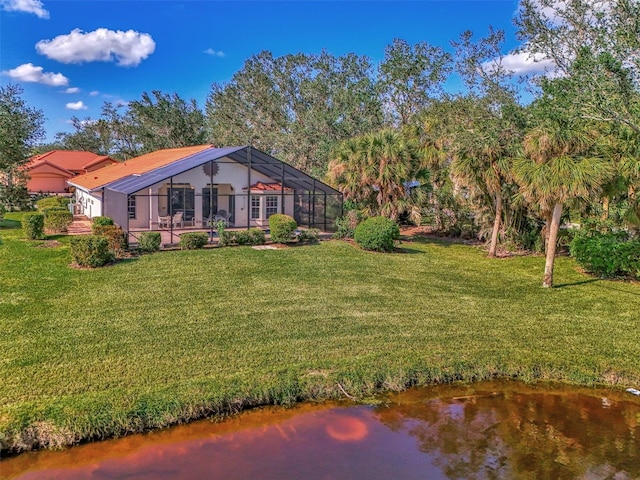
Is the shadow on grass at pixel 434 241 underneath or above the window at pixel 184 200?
underneath

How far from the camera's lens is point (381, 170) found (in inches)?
798

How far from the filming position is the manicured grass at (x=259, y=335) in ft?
23.8

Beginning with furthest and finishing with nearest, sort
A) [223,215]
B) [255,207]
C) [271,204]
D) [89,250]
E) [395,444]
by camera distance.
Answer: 1. [271,204]
2. [255,207]
3. [223,215]
4. [89,250]
5. [395,444]

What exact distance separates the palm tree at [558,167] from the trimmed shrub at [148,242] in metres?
11.4

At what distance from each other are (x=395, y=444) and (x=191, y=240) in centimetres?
1219

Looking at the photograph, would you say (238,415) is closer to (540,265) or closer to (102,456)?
(102,456)

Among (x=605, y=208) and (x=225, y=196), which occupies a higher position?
(x=225, y=196)

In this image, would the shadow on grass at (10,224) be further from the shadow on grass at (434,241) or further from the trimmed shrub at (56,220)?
the shadow on grass at (434,241)

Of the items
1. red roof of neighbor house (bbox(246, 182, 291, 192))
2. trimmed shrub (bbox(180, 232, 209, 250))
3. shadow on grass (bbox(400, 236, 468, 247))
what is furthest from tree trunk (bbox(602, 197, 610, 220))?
trimmed shrub (bbox(180, 232, 209, 250))

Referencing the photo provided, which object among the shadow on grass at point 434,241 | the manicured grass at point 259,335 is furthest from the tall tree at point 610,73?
the shadow on grass at point 434,241

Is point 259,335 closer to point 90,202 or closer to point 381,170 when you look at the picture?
point 381,170

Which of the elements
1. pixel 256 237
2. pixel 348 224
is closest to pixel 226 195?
pixel 256 237

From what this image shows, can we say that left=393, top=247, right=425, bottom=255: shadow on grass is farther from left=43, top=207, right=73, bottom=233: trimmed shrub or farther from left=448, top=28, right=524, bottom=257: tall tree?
left=43, top=207, right=73, bottom=233: trimmed shrub

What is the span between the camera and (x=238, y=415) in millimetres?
7348
